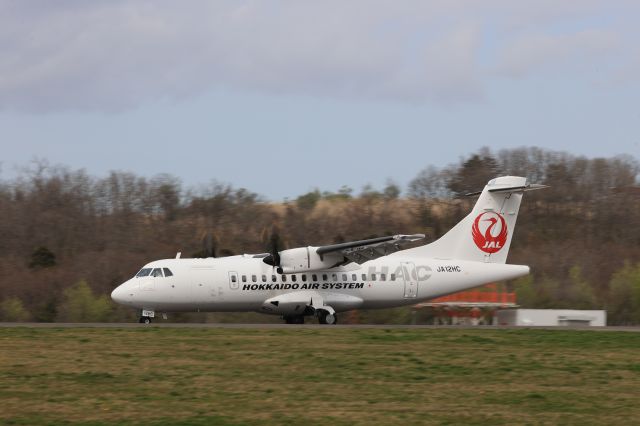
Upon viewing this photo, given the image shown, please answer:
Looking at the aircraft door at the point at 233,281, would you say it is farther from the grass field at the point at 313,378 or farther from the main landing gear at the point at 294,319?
the grass field at the point at 313,378

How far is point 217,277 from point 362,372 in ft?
35.4

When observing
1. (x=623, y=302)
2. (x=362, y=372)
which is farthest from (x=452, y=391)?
(x=623, y=302)

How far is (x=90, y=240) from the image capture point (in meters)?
48.4

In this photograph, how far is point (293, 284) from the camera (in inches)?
1046

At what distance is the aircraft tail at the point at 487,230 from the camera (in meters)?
27.6

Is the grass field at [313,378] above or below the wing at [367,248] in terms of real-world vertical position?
below

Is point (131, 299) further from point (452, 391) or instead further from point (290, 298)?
point (452, 391)

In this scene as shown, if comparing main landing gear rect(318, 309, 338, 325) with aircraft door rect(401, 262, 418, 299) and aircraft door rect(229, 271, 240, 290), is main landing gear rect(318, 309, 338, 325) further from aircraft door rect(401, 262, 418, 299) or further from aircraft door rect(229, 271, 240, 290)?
aircraft door rect(229, 271, 240, 290)

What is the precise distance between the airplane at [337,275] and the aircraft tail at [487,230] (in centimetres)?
3

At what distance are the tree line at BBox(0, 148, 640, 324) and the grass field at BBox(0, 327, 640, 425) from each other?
1292 centimetres

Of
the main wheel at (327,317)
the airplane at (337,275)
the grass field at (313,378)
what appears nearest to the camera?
the grass field at (313,378)

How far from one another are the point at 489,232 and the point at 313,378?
13510 mm

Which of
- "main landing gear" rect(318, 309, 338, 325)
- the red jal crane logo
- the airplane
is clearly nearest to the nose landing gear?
the airplane

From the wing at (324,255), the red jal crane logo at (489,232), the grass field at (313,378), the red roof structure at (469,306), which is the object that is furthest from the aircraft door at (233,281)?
the red jal crane logo at (489,232)
